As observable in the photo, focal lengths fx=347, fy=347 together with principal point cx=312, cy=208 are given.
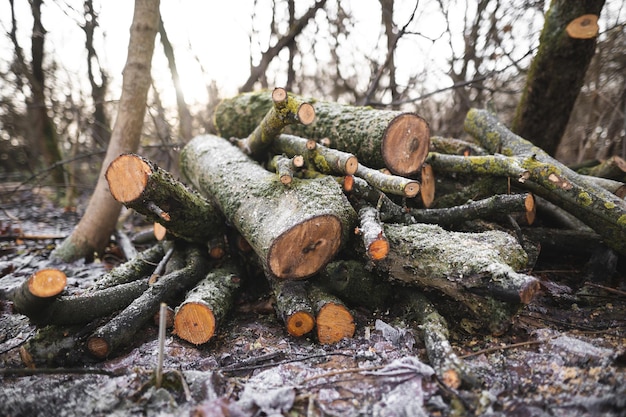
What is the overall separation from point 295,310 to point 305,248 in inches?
16.8

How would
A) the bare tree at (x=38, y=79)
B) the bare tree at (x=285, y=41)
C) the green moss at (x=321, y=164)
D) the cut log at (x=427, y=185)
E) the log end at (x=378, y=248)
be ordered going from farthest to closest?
the bare tree at (x=38, y=79)
the bare tree at (x=285, y=41)
the cut log at (x=427, y=185)
the green moss at (x=321, y=164)
the log end at (x=378, y=248)

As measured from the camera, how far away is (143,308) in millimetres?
2535

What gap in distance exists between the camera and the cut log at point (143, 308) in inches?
89.2

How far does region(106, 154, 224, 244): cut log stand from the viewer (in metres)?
2.53

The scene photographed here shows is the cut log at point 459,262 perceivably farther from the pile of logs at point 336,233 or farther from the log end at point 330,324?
the log end at point 330,324

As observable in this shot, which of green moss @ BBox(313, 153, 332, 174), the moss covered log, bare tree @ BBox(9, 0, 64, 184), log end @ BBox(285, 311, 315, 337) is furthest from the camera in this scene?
bare tree @ BBox(9, 0, 64, 184)

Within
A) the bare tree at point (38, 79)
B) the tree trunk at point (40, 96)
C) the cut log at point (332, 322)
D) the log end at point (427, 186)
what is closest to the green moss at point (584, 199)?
the log end at point (427, 186)

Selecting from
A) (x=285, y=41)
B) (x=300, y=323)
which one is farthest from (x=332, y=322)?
(x=285, y=41)

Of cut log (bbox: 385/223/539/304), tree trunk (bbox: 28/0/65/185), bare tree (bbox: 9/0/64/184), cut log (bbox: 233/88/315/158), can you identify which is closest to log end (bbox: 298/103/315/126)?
cut log (bbox: 233/88/315/158)

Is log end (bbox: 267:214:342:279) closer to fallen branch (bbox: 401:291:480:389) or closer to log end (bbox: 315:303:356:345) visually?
log end (bbox: 315:303:356:345)

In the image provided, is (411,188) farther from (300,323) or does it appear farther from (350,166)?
(300,323)

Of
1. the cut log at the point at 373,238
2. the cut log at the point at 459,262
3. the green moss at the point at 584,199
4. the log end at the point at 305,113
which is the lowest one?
the cut log at the point at 459,262

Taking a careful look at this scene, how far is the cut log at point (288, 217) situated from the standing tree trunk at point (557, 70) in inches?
125

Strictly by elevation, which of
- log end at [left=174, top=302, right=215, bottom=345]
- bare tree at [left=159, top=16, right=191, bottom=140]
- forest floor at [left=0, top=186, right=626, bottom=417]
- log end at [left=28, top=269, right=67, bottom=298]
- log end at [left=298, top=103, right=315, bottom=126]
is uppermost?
bare tree at [left=159, top=16, right=191, bottom=140]
